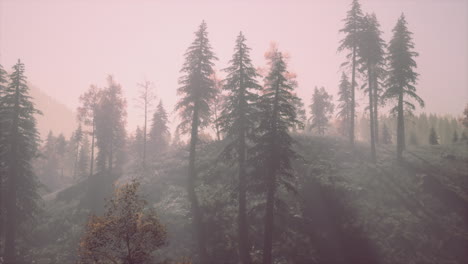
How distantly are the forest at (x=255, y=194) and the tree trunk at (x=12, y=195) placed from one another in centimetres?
8

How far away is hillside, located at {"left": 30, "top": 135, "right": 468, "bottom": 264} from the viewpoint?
17.6m

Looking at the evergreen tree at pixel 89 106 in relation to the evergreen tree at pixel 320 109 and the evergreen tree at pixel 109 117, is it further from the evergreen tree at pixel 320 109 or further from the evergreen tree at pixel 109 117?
the evergreen tree at pixel 320 109

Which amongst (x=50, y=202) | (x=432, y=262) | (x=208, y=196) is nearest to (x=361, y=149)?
(x=432, y=262)

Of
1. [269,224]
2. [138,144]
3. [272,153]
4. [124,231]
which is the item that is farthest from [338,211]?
[138,144]

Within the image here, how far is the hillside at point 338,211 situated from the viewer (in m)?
17.6

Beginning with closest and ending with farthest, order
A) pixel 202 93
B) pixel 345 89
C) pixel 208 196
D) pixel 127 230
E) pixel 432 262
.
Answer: pixel 127 230, pixel 432 262, pixel 208 196, pixel 202 93, pixel 345 89

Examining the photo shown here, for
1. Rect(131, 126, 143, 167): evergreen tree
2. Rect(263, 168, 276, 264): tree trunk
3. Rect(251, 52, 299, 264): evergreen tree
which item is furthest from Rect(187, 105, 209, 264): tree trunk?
Rect(131, 126, 143, 167): evergreen tree

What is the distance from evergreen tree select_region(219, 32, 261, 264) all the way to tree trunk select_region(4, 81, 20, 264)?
58.5 feet

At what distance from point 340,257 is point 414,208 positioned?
8.25 metres

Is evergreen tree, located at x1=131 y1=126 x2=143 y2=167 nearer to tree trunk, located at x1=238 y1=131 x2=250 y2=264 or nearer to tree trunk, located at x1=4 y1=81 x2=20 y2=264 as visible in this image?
tree trunk, located at x1=4 y1=81 x2=20 y2=264

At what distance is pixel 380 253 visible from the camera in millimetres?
17094

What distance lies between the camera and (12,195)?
875 inches

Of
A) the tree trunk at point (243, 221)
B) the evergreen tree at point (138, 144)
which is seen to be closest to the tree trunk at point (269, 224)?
the tree trunk at point (243, 221)

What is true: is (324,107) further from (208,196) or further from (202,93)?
(208,196)
